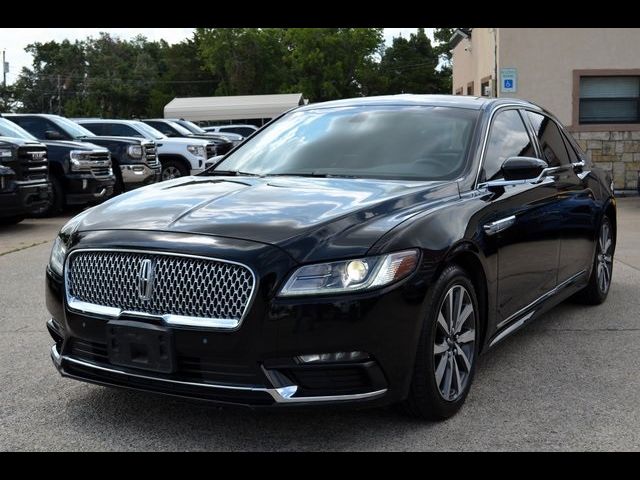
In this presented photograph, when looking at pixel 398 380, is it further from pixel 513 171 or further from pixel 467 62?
pixel 467 62

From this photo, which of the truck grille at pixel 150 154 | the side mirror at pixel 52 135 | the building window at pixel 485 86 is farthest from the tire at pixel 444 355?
the building window at pixel 485 86

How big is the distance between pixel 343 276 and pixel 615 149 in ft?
53.2

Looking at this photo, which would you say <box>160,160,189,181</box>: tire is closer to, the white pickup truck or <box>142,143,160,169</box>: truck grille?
the white pickup truck

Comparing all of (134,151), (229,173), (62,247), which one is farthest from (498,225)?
(134,151)

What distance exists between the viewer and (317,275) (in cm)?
320

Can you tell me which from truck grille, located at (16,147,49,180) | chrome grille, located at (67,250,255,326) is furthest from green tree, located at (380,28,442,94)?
chrome grille, located at (67,250,255,326)

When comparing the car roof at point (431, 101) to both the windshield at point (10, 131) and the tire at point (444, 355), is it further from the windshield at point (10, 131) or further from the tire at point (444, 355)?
the windshield at point (10, 131)

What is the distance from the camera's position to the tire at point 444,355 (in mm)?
3455

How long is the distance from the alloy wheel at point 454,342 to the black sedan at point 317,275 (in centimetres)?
1

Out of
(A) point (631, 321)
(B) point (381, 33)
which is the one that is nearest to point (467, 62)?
(A) point (631, 321)

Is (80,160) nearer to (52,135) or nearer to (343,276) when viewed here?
(52,135)

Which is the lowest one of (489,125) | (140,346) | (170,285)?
(140,346)
